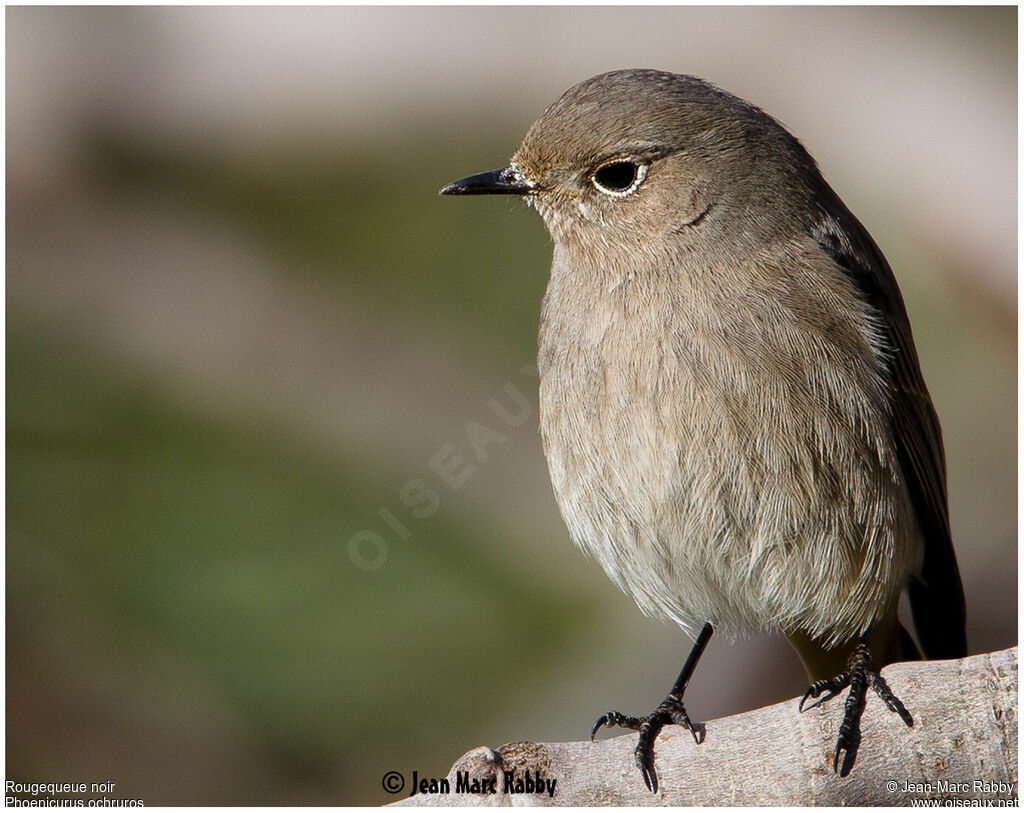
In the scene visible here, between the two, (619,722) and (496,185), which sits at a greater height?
(496,185)

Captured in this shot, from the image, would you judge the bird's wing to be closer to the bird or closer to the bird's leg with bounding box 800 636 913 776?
the bird

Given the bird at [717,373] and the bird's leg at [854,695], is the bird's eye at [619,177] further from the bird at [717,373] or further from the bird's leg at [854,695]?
the bird's leg at [854,695]

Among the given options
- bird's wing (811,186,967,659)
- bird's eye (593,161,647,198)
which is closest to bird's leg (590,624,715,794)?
bird's wing (811,186,967,659)

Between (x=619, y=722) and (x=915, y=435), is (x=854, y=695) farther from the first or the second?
(x=915, y=435)

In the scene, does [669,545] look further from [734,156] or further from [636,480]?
[734,156]

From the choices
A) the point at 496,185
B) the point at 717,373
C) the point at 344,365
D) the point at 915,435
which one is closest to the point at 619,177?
the point at 496,185

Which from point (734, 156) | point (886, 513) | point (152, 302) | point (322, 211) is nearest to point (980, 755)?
point (886, 513)
